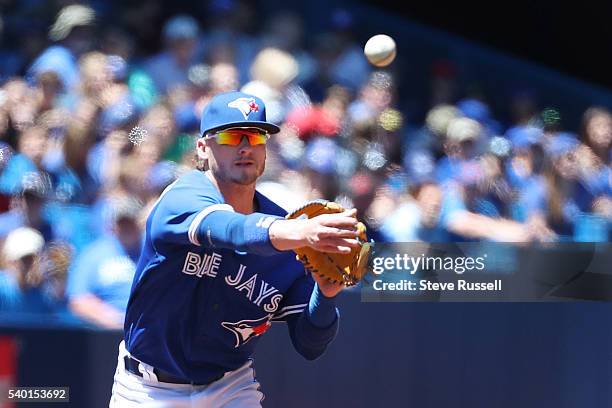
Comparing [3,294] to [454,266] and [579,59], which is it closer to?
[454,266]

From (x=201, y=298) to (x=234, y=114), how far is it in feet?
2.15

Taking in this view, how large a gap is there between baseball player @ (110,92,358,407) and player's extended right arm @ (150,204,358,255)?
0.02 metres

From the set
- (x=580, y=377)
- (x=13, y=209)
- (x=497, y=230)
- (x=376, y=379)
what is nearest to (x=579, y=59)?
(x=497, y=230)

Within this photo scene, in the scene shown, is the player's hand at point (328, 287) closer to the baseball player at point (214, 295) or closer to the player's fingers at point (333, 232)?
the baseball player at point (214, 295)

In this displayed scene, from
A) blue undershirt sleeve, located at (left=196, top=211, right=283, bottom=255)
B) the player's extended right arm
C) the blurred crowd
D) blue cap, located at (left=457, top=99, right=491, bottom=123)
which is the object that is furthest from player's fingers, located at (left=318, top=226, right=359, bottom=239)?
blue cap, located at (left=457, top=99, right=491, bottom=123)

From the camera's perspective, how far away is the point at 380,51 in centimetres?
574

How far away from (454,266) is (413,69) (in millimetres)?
1344

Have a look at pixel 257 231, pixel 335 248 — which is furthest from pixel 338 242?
pixel 257 231

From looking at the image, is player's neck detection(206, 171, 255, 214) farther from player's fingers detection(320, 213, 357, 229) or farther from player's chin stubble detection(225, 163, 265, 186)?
player's fingers detection(320, 213, 357, 229)

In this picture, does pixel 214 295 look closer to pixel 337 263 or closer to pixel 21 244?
pixel 337 263

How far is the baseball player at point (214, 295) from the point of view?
3295 millimetres

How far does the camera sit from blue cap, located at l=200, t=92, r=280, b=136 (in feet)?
10.8

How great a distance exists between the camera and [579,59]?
21.0 feet

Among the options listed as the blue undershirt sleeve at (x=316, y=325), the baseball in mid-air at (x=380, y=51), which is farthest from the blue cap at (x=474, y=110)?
the blue undershirt sleeve at (x=316, y=325)
